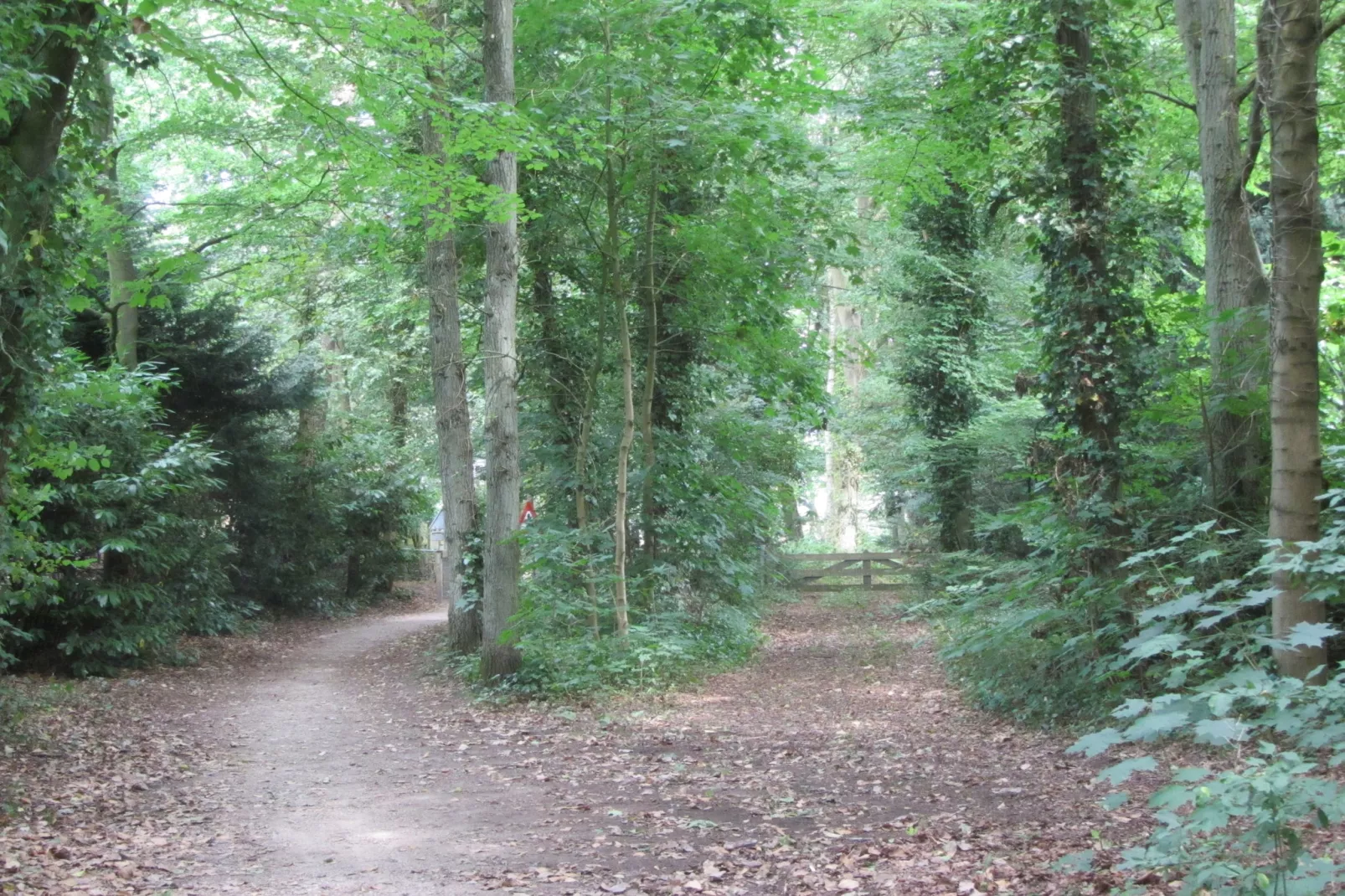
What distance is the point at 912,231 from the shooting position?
19.9 meters

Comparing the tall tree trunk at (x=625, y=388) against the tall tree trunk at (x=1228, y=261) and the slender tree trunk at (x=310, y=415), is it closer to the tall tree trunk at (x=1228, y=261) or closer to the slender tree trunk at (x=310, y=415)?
the tall tree trunk at (x=1228, y=261)

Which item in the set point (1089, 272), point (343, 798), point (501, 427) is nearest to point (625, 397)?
point (501, 427)

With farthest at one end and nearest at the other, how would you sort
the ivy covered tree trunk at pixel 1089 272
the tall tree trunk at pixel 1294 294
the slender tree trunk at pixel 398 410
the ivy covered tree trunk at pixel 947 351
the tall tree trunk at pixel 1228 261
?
the slender tree trunk at pixel 398 410
the ivy covered tree trunk at pixel 947 351
the ivy covered tree trunk at pixel 1089 272
the tall tree trunk at pixel 1228 261
the tall tree trunk at pixel 1294 294

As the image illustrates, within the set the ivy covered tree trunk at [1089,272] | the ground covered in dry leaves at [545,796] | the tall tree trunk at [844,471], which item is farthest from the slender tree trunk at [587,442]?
the tall tree trunk at [844,471]

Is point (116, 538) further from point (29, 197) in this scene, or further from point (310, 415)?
point (310, 415)

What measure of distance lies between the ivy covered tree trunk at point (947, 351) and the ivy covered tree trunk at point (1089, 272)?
9.87 m

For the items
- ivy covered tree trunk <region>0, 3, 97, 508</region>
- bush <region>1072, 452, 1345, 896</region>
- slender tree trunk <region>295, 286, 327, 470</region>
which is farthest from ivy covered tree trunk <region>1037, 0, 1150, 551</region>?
slender tree trunk <region>295, 286, 327, 470</region>

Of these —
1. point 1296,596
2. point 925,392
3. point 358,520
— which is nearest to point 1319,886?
point 1296,596

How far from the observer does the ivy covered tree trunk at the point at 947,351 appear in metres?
19.4

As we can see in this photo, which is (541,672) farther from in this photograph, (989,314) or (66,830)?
(989,314)

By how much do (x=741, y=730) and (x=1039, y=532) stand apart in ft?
10.2

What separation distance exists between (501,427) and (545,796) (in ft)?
17.1

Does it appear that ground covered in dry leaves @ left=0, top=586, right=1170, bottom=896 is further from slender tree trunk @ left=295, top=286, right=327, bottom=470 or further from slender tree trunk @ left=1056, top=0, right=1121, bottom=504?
slender tree trunk @ left=295, top=286, right=327, bottom=470

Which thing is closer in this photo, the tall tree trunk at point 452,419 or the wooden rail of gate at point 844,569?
the tall tree trunk at point 452,419
